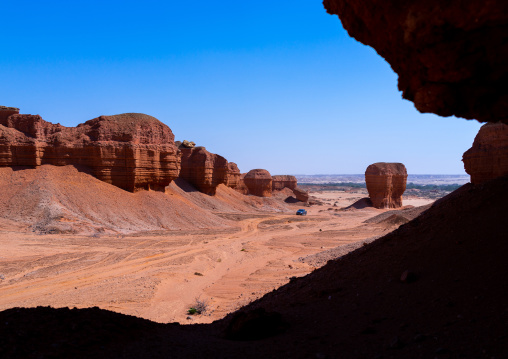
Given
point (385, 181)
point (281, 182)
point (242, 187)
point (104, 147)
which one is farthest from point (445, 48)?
point (281, 182)

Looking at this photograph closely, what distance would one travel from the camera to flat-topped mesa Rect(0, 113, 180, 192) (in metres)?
27.5

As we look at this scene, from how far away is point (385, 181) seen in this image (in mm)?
48812

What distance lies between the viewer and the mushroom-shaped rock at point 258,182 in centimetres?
6128

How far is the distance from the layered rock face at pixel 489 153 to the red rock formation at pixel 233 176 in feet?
127

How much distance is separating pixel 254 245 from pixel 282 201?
41.2 metres

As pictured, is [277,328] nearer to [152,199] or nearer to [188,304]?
[188,304]

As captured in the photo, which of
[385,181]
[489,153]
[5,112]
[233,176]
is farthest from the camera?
[233,176]

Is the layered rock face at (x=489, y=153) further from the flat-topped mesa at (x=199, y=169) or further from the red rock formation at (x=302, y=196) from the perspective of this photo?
the red rock formation at (x=302, y=196)

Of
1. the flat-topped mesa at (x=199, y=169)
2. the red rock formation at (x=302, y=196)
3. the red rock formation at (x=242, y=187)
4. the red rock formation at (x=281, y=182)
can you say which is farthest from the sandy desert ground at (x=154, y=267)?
the red rock formation at (x=281, y=182)

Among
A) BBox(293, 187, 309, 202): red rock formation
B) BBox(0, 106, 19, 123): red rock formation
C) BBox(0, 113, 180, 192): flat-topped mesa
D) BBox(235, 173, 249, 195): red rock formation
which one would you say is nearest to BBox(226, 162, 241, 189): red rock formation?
BBox(235, 173, 249, 195): red rock formation

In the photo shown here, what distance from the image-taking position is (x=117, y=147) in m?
30.0

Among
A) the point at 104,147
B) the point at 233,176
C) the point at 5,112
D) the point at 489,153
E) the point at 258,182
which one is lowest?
the point at 258,182

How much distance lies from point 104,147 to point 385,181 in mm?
34908

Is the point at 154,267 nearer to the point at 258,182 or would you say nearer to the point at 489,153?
the point at 489,153
